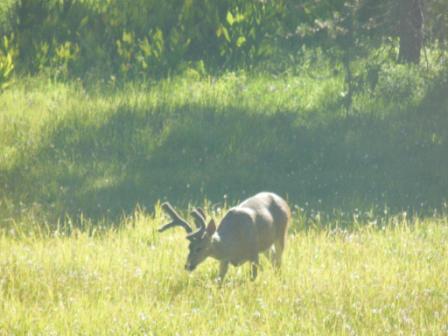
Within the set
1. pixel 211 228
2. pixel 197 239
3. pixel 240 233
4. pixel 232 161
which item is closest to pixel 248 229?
pixel 240 233

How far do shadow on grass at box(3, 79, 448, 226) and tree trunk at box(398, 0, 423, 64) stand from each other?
1.73 meters

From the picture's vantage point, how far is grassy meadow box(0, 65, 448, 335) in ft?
26.5

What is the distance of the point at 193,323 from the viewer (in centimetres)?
766

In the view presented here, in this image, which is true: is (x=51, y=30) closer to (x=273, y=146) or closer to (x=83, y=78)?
(x=83, y=78)

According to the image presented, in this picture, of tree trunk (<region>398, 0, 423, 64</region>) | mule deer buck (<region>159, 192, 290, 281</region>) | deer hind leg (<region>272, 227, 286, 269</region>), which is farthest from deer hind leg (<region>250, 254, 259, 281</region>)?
tree trunk (<region>398, 0, 423, 64</region>)

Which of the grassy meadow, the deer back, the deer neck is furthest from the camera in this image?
the deer back

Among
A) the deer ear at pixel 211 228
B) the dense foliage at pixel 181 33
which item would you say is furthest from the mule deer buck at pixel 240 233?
the dense foliage at pixel 181 33

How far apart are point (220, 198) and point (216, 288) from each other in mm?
4813

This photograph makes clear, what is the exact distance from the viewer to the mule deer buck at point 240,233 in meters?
8.48

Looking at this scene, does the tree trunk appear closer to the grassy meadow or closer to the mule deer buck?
the grassy meadow

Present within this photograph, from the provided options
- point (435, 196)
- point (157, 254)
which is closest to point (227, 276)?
point (157, 254)

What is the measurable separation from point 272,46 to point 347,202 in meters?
6.98

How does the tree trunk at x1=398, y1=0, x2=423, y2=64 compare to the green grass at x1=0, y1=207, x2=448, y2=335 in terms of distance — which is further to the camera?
the tree trunk at x1=398, y1=0, x2=423, y2=64

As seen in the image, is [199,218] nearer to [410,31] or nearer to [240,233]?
[240,233]
